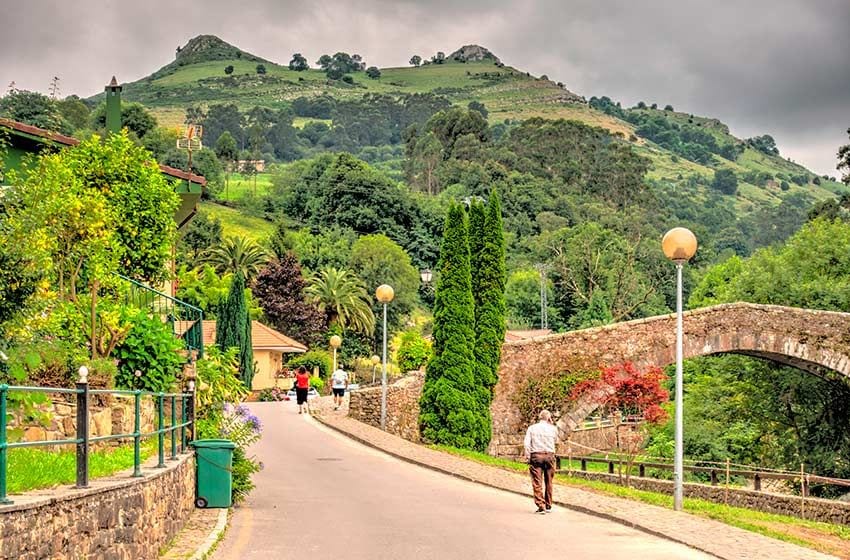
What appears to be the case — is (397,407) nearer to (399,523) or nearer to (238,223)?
→ (399,523)

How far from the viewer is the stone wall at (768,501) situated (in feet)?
92.9

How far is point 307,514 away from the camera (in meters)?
17.3

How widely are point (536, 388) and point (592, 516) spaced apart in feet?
58.4

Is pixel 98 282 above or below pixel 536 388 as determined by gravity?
above

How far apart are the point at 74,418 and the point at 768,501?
65.4 ft

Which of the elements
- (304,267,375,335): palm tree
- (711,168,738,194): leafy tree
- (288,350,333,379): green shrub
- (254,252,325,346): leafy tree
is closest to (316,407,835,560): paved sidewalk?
(288,350,333,379): green shrub

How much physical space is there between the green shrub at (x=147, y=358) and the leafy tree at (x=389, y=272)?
54.5 meters

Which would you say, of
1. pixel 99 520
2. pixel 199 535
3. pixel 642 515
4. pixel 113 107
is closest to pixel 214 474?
pixel 199 535

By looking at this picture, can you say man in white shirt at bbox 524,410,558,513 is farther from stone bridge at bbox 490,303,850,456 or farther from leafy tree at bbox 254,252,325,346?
leafy tree at bbox 254,252,325,346

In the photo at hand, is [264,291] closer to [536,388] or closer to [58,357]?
[536,388]

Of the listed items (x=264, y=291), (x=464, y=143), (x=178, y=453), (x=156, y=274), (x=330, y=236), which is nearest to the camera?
(x=178, y=453)

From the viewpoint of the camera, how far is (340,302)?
6725 cm

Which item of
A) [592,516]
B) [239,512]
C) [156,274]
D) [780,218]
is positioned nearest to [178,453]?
[239,512]

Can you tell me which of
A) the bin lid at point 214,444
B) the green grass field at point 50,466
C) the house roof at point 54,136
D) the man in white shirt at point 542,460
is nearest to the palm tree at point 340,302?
the house roof at point 54,136
